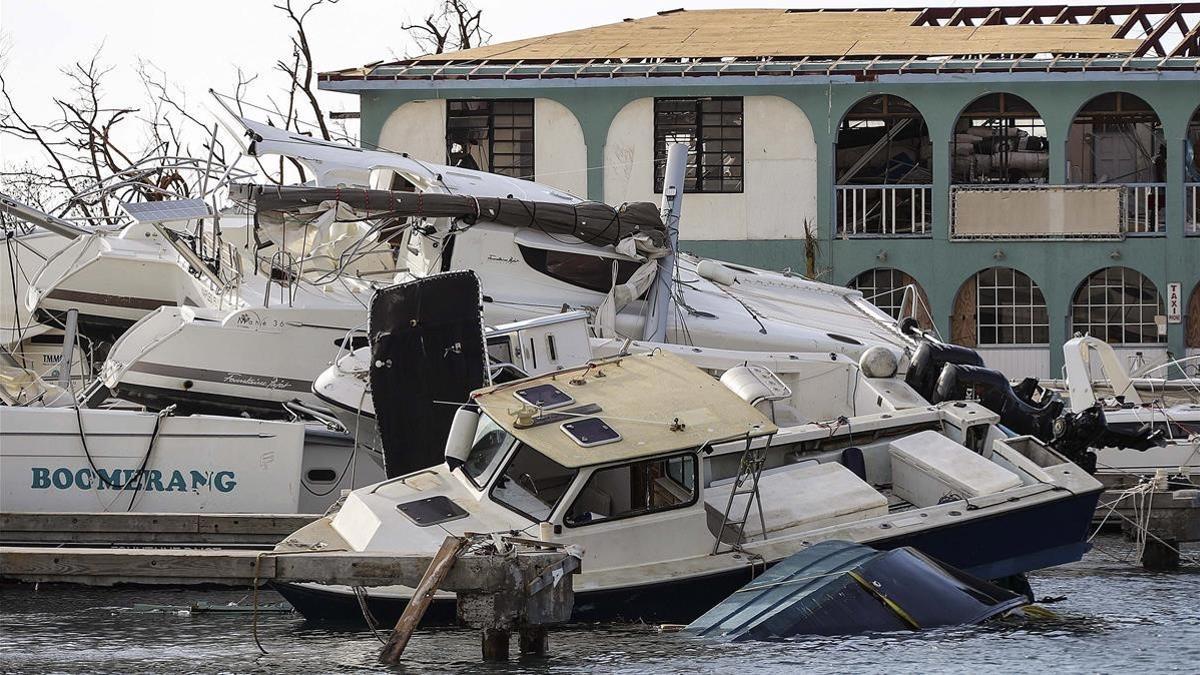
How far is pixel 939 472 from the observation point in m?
16.4

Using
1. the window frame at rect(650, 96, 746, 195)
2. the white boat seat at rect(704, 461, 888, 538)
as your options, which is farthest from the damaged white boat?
the window frame at rect(650, 96, 746, 195)

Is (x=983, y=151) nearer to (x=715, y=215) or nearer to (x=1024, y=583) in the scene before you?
(x=715, y=215)

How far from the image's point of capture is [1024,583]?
1622 centimetres

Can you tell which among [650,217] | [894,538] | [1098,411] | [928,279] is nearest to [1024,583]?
[894,538]

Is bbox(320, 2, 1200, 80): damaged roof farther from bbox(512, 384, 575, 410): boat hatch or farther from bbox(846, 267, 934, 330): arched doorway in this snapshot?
bbox(512, 384, 575, 410): boat hatch

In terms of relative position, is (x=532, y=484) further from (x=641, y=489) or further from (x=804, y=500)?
(x=804, y=500)

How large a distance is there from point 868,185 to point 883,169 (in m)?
2.16

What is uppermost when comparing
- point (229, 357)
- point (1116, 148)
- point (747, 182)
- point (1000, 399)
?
point (1116, 148)

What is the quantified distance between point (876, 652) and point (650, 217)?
10.3m

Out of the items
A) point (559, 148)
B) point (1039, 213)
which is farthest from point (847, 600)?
point (1039, 213)

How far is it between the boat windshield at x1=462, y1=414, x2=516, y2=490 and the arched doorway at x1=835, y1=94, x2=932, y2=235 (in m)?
19.5

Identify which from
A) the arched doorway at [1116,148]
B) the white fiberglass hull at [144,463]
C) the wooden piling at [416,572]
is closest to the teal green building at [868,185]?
the arched doorway at [1116,148]

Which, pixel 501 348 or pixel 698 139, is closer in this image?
pixel 501 348

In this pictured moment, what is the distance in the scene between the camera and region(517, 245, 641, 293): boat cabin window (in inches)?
922
